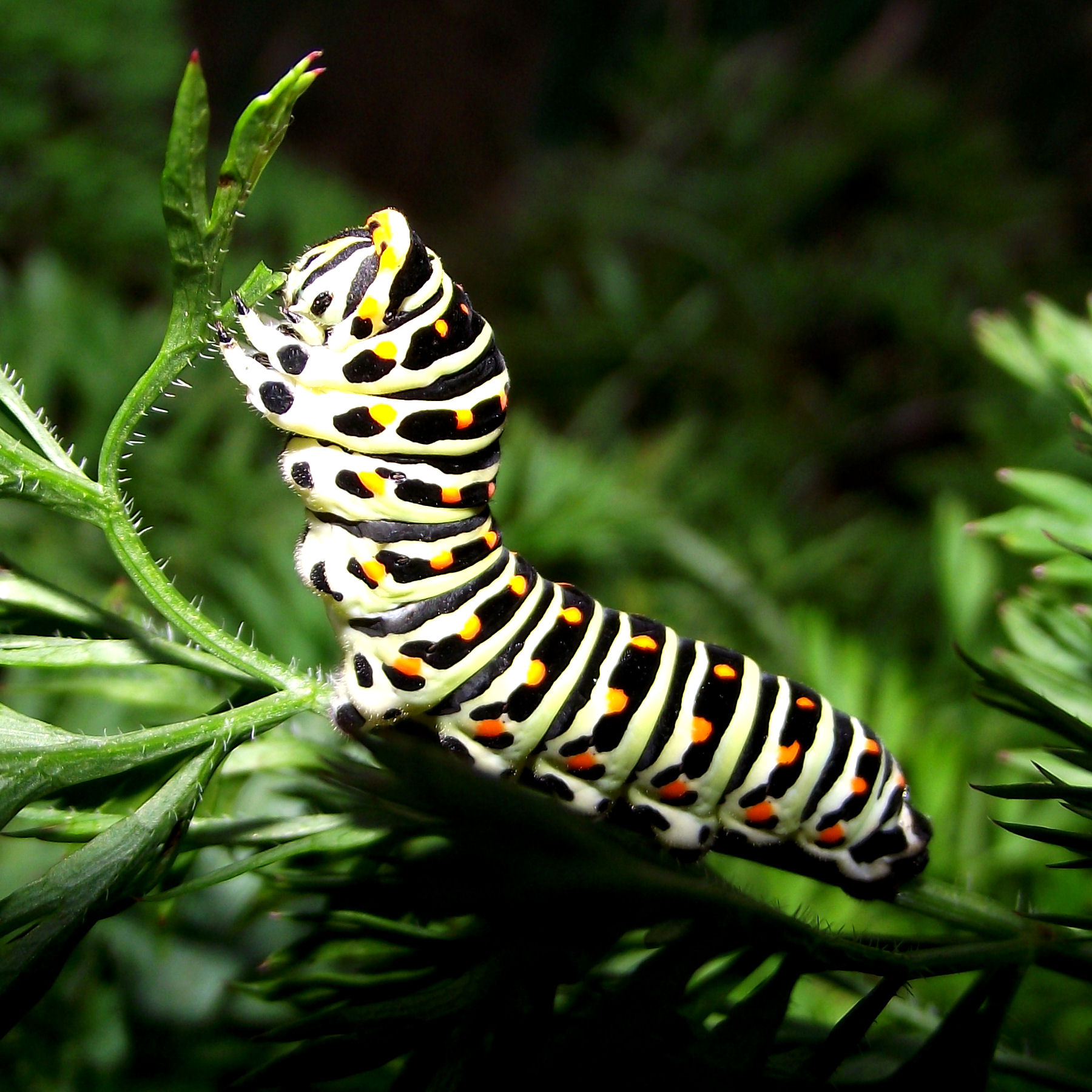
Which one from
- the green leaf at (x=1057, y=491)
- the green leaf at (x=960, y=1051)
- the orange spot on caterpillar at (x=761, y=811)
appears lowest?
the green leaf at (x=960, y=1051)

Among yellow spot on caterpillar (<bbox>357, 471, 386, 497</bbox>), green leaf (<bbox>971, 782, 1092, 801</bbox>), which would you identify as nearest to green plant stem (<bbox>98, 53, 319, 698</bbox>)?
yellow spot on caterpillar (<bbox>357, 471, 386, 497</bbox>)

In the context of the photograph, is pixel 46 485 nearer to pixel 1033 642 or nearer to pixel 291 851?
pixel 291 851

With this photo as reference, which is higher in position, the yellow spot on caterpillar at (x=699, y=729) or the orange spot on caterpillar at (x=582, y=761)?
the yellow spot on caterpillar at (x=699, y=729)

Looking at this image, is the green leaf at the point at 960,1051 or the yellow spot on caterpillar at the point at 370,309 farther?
the yellow spot on caterpillar at the point at 370,309

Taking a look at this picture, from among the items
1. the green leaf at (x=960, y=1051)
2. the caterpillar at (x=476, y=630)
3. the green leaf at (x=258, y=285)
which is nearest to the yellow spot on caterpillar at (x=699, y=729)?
the caterpillar at (x=476, y=630)

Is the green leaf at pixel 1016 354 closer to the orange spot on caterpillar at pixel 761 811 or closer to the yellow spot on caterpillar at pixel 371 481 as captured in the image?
the orange spot on caterpillar at pixel 761 811

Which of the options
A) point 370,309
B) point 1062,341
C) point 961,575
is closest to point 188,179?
point 370,309

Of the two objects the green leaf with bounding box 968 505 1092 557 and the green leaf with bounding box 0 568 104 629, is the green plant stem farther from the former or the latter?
the green leaf with bounding box 968 505 1092 557

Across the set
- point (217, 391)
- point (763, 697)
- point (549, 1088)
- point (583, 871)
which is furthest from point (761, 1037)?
point (217, 391)
